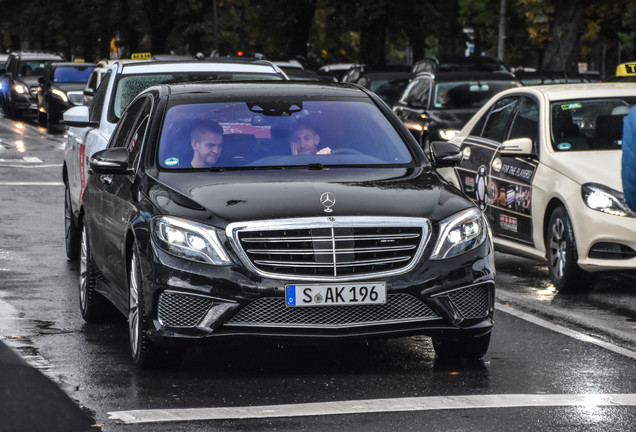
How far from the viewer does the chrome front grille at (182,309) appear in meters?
6.86

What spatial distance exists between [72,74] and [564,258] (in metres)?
31.3

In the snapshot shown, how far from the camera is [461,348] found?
7395 millimetres

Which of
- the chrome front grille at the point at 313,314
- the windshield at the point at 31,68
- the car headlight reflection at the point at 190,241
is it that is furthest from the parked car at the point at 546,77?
the windshield at the point at 31,68

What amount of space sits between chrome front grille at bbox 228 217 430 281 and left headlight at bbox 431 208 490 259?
188 mm

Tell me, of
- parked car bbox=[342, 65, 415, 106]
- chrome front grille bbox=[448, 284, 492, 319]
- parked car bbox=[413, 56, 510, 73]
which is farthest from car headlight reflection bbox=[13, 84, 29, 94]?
chrome front grille bbox=[448, 284, 492, 319]

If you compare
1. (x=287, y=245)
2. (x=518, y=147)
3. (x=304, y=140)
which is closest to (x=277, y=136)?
(x=304, y=140)

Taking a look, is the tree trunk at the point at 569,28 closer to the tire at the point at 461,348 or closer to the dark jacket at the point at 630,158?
the tire at the point at 461,348

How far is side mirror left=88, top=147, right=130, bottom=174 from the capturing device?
25.9 feet

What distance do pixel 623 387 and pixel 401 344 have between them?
5.19 ft

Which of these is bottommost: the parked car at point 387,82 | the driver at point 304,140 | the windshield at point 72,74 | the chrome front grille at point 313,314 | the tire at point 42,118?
the tire at point 42,118

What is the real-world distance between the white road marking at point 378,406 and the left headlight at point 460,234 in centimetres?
83

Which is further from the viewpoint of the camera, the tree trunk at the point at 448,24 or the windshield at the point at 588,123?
the tree trunk at the point at 448,24

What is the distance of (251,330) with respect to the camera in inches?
270

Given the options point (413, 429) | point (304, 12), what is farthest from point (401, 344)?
point (304, 12)
